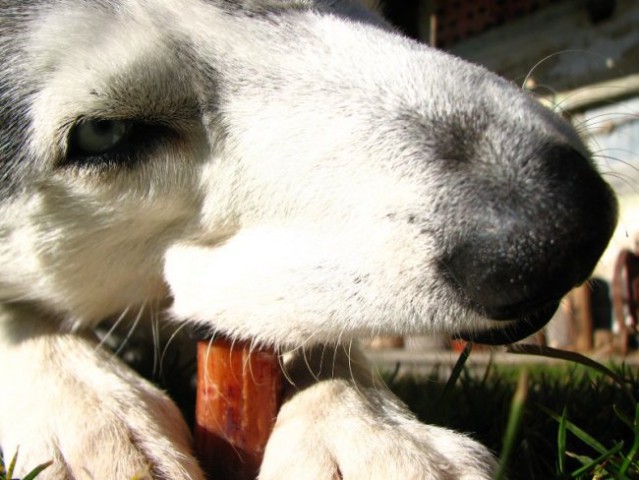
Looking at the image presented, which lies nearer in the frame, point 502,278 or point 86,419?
point 502,278

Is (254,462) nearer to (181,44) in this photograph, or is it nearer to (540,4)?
(181,44)

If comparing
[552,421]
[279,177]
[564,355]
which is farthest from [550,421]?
[279,177]

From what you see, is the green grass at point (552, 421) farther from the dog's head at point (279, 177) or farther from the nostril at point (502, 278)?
the dog's head at point (279, 177)

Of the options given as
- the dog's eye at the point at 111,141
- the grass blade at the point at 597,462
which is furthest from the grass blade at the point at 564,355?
the dog's eye at the point at 111,141

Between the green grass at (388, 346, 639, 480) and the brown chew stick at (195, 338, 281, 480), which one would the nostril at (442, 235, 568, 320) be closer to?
the green grass at (388, 346, 639, 480)

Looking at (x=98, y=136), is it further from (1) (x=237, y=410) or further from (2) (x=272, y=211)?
(1) (x=237, y=410)

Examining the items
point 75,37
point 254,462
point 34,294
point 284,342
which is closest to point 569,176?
point 284,342
